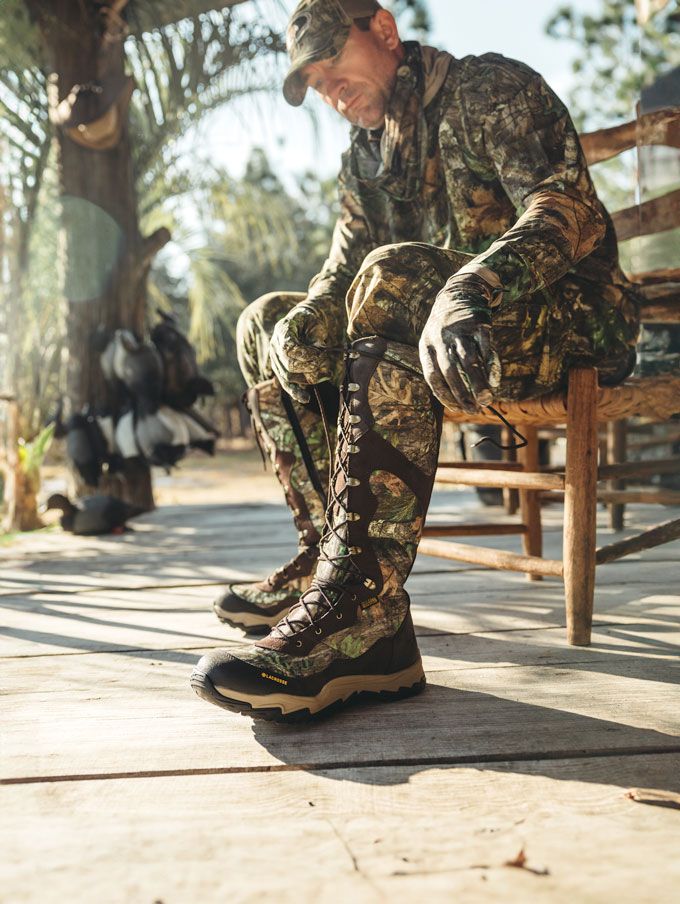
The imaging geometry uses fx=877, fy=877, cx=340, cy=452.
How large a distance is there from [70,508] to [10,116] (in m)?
2.51

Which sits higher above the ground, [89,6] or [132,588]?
[89,6]

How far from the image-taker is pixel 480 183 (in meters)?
1.80

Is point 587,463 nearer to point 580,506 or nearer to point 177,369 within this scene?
point 580,506

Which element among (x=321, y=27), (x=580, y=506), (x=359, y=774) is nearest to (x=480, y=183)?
(x=321, y=27)

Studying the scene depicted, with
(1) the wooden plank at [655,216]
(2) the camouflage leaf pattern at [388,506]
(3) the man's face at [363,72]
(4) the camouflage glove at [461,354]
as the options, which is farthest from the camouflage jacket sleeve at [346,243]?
(1) the wooden plank at [655,216]

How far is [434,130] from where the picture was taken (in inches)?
72.7

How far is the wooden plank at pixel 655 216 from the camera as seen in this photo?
101 inches

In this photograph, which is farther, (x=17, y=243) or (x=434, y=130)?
(x=17, y=243)

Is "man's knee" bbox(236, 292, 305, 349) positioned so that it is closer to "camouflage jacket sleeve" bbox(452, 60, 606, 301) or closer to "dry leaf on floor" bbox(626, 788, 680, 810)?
"camouflage jacket sleeve" bbox(452, 60, 606, 301)

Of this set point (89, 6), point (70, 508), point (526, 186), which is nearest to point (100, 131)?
point (89, 6)

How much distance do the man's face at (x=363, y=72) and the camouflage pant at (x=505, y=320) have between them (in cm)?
44

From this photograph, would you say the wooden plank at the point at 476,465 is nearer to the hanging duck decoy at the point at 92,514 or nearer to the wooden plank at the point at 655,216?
the wooden plank at the point at 655,216

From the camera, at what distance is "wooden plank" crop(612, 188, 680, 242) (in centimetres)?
256

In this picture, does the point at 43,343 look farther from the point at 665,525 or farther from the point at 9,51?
the point at 665,525
